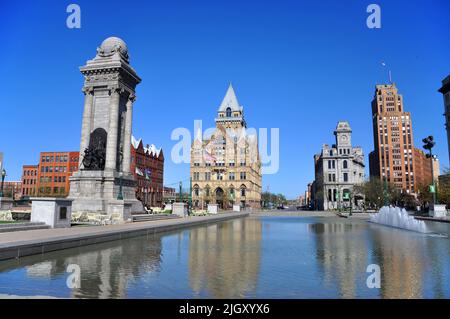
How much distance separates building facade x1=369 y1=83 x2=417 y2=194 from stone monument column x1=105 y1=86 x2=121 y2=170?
160 meters

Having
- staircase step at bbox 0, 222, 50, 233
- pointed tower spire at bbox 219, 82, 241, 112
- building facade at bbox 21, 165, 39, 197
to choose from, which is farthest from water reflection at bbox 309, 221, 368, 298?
pointed tower spire at bbox 219, 82, 241, 112

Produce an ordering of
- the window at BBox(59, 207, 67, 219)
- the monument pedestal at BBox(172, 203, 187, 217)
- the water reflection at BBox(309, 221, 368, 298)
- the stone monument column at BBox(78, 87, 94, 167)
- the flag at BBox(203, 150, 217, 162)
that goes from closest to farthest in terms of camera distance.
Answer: the water reflection at BBox(309, 221, 368, 298)
the window at BBox(59, 207, 67, 219)
the stone monument column at BBox(78, 87, 94, 167)
the monument pedestal at BBox(172, 203, 187, 217)
the flag at BBox(203, 150, 217, 162)

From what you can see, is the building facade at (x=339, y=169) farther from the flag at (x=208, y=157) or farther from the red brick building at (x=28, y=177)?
the red brick building at (x=28, y=177)

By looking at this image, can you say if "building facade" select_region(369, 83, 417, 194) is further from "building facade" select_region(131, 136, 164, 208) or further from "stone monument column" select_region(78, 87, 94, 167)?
"stone monument column" select_region(78, 87, 94, 167)

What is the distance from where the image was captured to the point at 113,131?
36594 mm

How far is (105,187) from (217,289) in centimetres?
2886

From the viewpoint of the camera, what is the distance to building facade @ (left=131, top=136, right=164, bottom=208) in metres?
107

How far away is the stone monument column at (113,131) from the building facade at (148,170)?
63569 mm

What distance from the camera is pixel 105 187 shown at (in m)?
34.9

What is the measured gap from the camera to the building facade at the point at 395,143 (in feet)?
564

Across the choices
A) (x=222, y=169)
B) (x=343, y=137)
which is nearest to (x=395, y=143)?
(x=343, y=137)

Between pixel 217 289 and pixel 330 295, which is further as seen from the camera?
pixel 217 289
